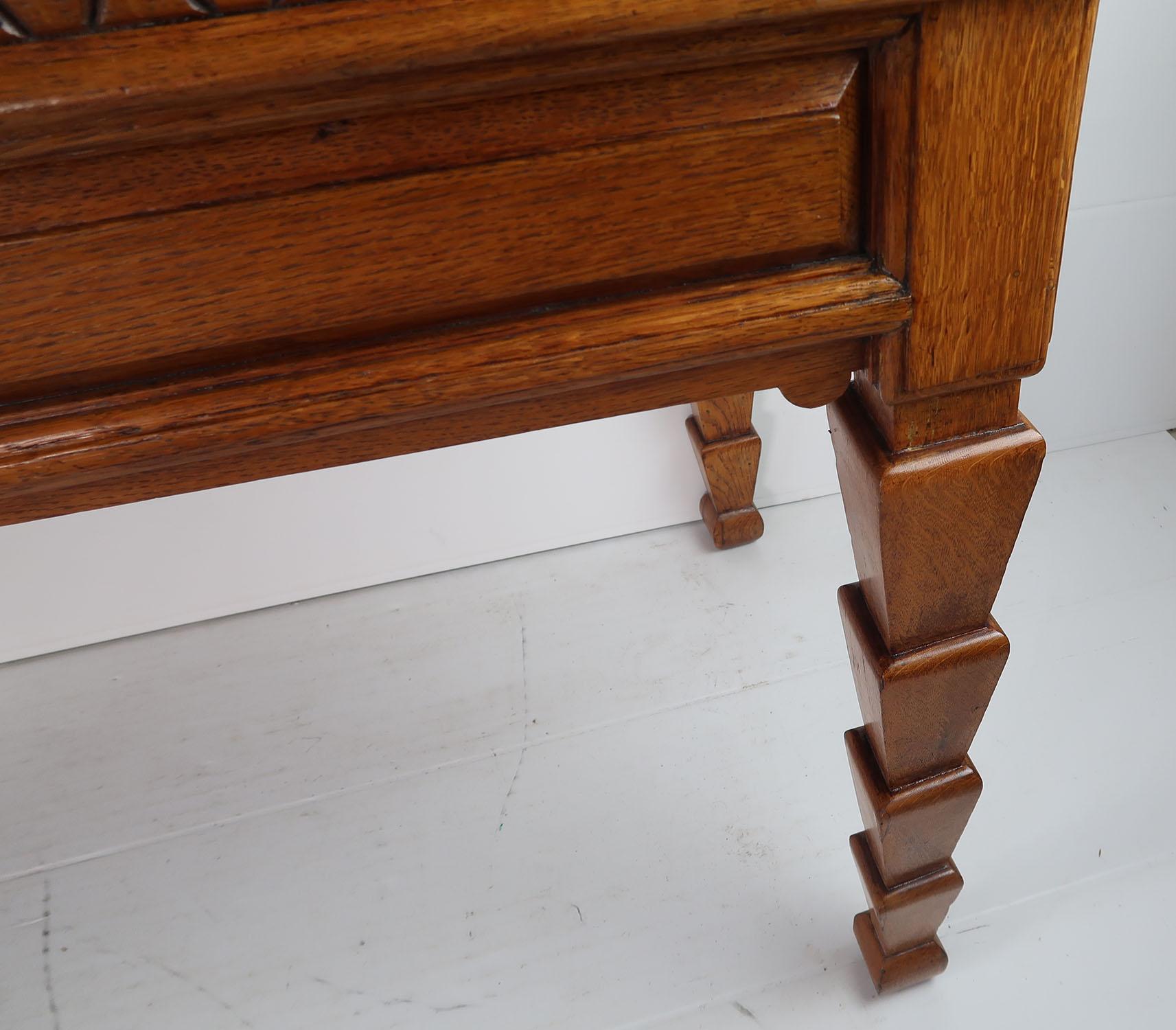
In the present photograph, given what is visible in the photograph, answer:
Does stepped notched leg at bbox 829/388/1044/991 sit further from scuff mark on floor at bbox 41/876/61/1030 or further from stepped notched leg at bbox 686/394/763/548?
scuff mark on floor at bbox 41/876/61/1030

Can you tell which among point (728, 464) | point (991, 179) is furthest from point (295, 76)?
point (728, 464)

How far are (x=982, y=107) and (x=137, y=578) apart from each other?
107 centimetres

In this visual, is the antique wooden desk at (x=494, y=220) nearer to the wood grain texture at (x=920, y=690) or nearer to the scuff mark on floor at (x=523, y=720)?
the wood grain texture at (x=920, y=690)

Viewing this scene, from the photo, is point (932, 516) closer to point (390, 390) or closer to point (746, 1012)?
point (390, 390)

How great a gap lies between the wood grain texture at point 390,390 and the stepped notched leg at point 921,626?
0.09m

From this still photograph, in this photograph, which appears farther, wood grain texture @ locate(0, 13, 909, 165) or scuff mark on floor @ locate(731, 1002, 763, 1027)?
scuff mark on floor @ locate(731, 1002, 763, 1027)

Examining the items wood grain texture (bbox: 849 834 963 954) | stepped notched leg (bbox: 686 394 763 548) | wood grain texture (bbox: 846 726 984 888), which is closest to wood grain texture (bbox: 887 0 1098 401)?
wood grain texture (bbox: 846 726 984 888)

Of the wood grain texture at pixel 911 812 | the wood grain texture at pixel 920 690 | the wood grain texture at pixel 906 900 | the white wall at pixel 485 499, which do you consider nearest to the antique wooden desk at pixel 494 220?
the wood grain texture at pixel 920 690

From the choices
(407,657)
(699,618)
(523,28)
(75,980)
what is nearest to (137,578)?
(407,657)

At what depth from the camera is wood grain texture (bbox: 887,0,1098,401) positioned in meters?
0.32

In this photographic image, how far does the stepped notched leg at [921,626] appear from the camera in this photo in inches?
17.1

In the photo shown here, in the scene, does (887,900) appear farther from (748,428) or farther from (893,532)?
(748,428)

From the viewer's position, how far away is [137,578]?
114 centimetres

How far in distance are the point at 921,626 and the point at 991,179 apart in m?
0.23
